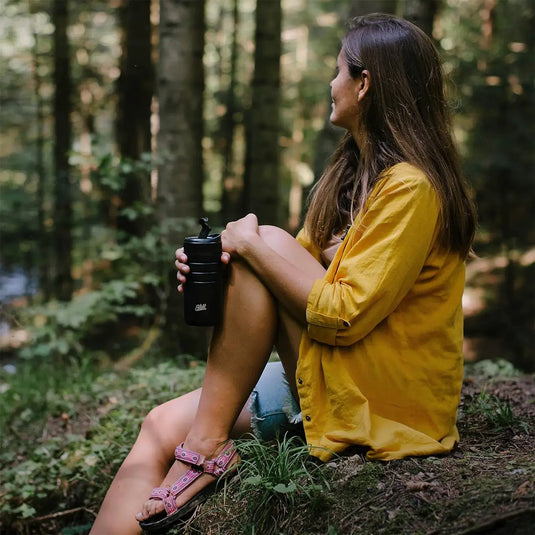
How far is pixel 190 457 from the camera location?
249 centimetres

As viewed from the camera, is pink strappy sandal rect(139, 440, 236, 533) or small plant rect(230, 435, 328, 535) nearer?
small plant rect(230, 435, 328, 535)

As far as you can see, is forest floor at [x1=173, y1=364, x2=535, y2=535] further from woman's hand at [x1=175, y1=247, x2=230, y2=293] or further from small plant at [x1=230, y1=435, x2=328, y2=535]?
woman's hand at [x1=175, y1=247, x2=230, y2=293]

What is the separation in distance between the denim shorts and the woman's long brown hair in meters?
0.78

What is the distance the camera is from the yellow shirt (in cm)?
234

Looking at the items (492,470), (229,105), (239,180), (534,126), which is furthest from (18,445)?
(239,180)

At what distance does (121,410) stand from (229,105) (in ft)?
31.8

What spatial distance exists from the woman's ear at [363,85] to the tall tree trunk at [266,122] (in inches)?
205

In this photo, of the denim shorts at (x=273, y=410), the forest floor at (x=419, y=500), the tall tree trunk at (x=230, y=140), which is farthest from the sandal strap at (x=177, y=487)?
the tall tree trunk at (x=230, y=140)

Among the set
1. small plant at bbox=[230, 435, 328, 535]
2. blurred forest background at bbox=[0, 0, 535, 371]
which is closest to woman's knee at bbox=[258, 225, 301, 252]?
small plant at bbox=[230, 435, 328, 535]

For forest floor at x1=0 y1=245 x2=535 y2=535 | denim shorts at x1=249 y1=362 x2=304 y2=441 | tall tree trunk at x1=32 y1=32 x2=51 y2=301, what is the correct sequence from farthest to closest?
tall tree trunk at x1=32 y1=32 x2=51 y2=301 → denim shorts at x1=249 y1=362 x2=304 y2=441 → forest floor at x1=0 y1=245 x2=535 y2=535

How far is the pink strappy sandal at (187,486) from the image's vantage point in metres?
2.41

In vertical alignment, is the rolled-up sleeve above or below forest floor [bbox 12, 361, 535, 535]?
above

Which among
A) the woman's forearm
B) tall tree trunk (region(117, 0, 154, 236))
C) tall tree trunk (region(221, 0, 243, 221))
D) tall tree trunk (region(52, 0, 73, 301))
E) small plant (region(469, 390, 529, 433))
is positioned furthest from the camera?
tall tree trunk (region(221, 0, 243, 221))

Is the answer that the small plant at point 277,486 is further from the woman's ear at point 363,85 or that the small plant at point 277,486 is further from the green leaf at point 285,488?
the woman's ear at point 363,85
